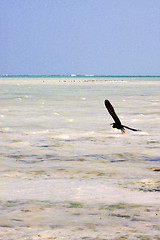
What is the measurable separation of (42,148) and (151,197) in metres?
4.11

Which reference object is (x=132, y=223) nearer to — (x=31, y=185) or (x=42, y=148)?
(x=31, y=185)

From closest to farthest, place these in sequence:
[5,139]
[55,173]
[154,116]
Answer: [55,173] < [5,139] < [154,116]

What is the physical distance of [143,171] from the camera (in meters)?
7.12

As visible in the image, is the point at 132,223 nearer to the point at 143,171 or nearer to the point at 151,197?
the point at 151,197

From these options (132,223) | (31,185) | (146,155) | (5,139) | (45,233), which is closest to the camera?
(45,233)

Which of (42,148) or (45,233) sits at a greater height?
(45,233)

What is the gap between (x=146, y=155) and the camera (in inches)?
336

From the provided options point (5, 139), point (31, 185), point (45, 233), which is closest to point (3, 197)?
point (31, 185)

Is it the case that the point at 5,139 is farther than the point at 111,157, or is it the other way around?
the point at 5,139

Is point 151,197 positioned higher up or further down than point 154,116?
higher up

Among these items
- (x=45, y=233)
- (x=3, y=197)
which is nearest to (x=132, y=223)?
(x=45, y=233)

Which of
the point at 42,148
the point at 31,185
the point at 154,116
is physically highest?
the point at 31,185

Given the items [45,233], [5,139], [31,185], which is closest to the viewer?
[45,233]

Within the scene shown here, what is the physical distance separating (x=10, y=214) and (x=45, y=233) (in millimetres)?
685
